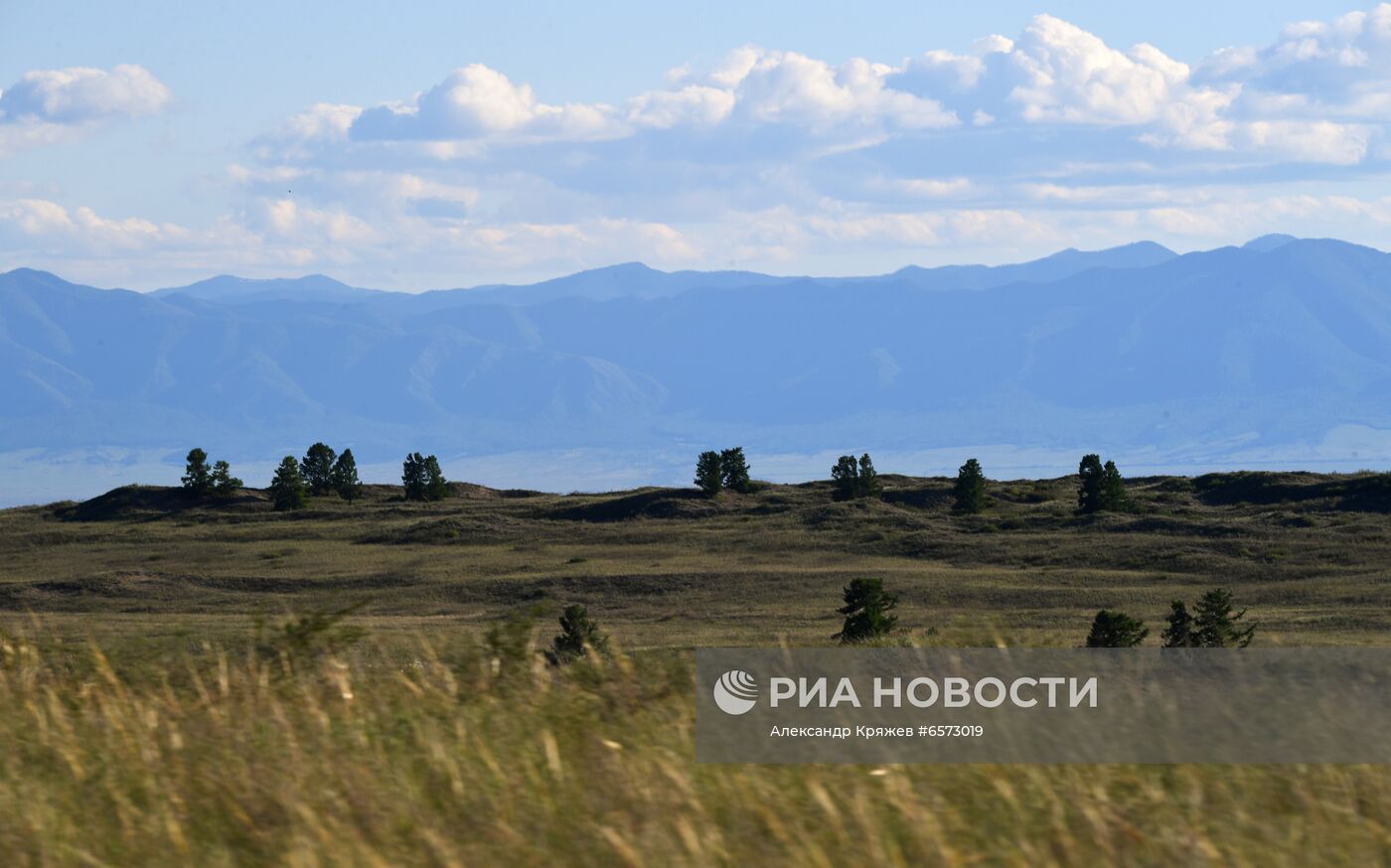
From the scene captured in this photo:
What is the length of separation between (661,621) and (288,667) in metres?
37.3

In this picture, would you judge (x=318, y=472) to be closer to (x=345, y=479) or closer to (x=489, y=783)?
(x=345, y=479)

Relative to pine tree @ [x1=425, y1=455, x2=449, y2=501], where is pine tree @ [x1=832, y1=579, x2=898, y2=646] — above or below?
below

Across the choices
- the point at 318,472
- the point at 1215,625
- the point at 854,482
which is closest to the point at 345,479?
the point at 318,472

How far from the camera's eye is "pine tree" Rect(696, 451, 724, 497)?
78.4 m

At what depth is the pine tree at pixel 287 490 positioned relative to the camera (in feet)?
255

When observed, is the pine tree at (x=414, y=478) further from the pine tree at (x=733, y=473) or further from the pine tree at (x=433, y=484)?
the pine tree at (x=733, y=473)

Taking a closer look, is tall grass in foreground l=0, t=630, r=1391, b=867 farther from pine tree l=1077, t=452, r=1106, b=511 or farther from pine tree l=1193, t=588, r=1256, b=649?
pine tree l=1077, t=452, r=1106, b=511

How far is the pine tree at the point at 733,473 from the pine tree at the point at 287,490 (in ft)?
73.5

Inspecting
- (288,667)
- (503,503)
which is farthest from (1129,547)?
(288,667)

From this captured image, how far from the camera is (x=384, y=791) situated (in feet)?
18.1

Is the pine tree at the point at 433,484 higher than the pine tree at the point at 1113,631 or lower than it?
higher

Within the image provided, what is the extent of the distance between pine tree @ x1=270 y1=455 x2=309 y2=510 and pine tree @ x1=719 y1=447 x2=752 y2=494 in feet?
73.5

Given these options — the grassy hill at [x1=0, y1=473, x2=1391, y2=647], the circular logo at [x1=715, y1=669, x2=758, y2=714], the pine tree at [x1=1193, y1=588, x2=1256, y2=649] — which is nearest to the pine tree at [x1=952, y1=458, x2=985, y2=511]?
the grassy hill at [x1=0, y1=473, x2=1391, y2=647]

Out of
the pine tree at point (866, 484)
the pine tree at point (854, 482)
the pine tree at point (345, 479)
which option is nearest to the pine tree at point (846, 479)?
the pine tree at point (854, 482)
